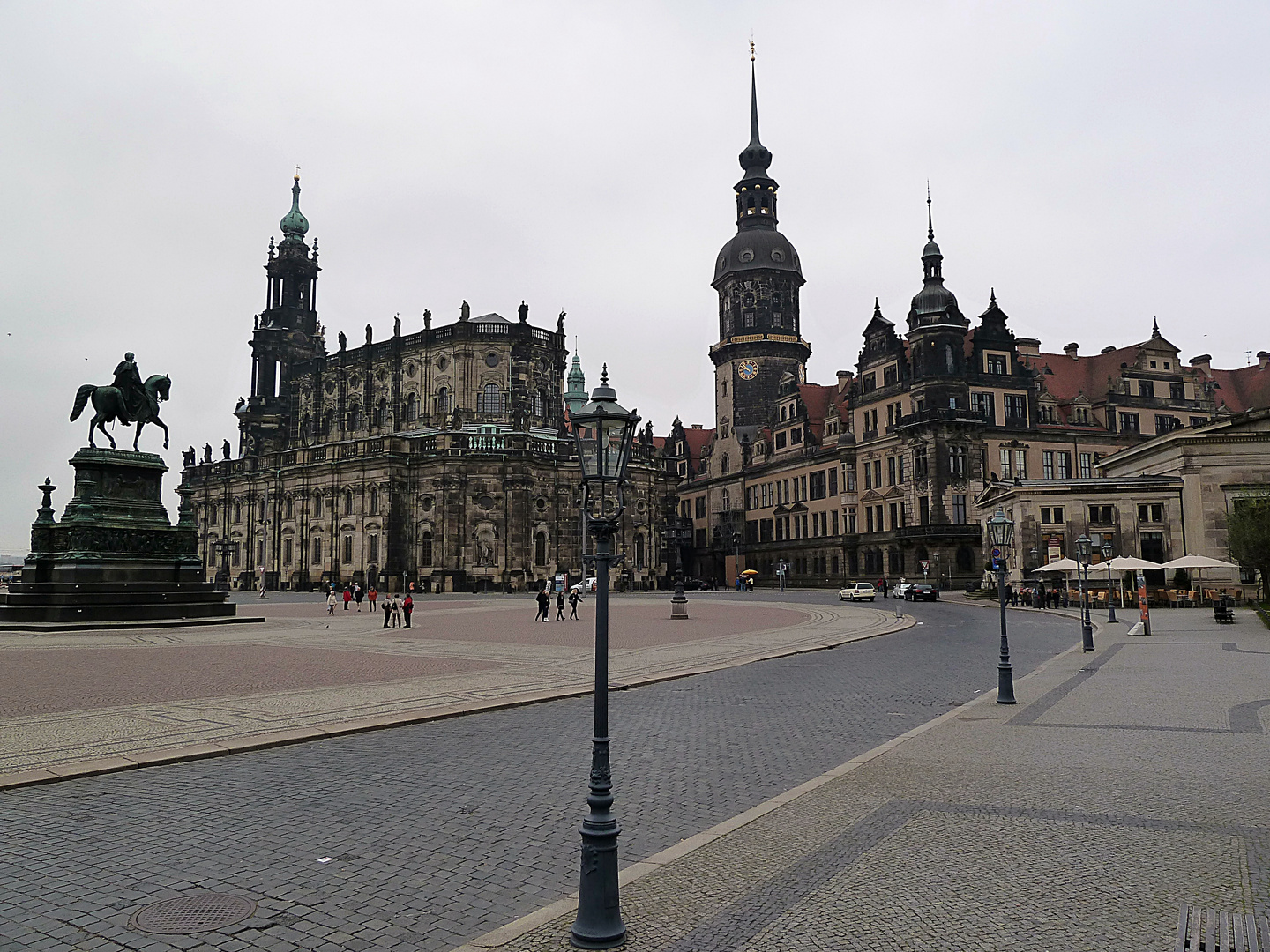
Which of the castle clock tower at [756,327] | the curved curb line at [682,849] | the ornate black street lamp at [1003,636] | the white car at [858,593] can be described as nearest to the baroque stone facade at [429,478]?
the castle clock tower at [756,327]

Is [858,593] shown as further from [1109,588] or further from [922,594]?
[1109,588]

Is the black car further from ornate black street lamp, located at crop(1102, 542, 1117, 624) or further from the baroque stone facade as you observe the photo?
the baroque stone facade

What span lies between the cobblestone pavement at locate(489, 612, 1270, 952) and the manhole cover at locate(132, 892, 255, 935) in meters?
1.65

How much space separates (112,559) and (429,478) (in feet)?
140

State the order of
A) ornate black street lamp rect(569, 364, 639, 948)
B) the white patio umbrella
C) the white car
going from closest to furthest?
ornate black street lamp rect(569, 364, 639, 948) → the white patio umbrella → the white car

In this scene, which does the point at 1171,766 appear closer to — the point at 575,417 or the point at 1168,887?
the point at 1168,887

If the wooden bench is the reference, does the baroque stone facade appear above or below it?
above

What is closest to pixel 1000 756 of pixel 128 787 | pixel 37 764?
pixel 128 787

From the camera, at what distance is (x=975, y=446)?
231ft

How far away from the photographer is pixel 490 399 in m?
82.1

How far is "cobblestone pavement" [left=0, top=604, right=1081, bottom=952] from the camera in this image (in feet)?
18.6

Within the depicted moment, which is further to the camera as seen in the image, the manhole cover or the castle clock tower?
the castle clock tower

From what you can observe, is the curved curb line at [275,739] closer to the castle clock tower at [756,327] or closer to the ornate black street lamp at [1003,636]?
the ornate black street lamp at [1003,636]

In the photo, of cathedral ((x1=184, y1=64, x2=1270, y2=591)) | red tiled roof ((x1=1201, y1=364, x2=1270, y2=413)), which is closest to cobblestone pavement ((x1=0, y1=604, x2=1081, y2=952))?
cathedral ((x1=184, y1=64, x2=1270, y2=591))
